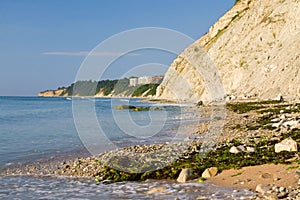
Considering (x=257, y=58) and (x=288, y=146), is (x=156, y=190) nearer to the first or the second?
(x=288, y=146)

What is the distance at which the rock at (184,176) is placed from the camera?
953 centimetres

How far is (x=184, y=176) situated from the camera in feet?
31.4

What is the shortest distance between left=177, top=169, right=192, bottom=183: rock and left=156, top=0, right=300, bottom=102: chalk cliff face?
29.1 meters

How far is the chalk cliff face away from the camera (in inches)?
1805

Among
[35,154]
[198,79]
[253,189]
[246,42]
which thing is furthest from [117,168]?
[198,79]

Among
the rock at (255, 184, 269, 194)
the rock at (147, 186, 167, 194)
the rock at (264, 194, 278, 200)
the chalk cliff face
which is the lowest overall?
the rock at (147, 186, 167, 194)

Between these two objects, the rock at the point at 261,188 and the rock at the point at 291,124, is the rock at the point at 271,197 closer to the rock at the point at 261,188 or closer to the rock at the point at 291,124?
the rock at the point at 261,188

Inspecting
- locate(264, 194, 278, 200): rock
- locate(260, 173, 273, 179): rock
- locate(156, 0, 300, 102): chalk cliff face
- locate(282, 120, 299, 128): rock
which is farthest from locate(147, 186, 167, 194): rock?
locate(156, 0, 300, 102): chalk cliff face

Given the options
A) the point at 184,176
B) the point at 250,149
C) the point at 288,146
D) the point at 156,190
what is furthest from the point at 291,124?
the point at 156,190

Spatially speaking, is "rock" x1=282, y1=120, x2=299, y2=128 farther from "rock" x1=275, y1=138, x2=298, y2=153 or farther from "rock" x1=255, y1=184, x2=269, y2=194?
"rock" x1=255, y1=184, x2=269, y2=194

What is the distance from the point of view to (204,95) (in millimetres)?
72438

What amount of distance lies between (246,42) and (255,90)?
14.1 m

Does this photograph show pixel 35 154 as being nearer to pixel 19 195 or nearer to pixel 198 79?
pixel 19 195

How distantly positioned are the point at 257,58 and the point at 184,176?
53.1m
